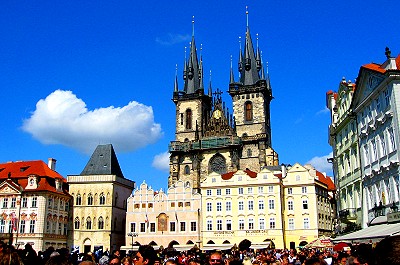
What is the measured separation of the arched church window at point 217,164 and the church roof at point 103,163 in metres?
13.4

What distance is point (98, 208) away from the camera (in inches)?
2426

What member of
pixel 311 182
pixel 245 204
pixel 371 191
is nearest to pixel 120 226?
pixel 245 204

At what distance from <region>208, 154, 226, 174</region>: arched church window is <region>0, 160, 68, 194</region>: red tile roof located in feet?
69.9

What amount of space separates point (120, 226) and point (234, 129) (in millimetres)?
22488

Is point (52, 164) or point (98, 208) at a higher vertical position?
point (52, 164)

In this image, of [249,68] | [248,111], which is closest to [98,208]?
[248,111]

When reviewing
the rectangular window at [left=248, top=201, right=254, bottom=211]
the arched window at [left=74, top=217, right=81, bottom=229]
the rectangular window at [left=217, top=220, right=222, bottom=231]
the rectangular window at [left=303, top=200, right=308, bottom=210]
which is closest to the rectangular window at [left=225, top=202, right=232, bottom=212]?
the rectangular window at [left=217, top=220, right=222, bottom=231]

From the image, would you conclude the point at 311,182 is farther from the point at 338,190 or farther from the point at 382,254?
the point at 382,254

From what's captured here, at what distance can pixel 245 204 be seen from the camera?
56.2m

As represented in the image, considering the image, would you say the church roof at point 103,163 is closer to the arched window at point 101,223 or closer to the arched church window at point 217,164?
the arched window at point 101,223

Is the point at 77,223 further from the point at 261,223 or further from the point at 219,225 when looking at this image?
the point at 261,223

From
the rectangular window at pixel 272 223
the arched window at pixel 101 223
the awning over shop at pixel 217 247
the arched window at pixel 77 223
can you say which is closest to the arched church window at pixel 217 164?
the rectangular window at pixel 272 223

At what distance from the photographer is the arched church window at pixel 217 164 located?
68.9 metres

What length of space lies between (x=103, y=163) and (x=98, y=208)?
281 inches
